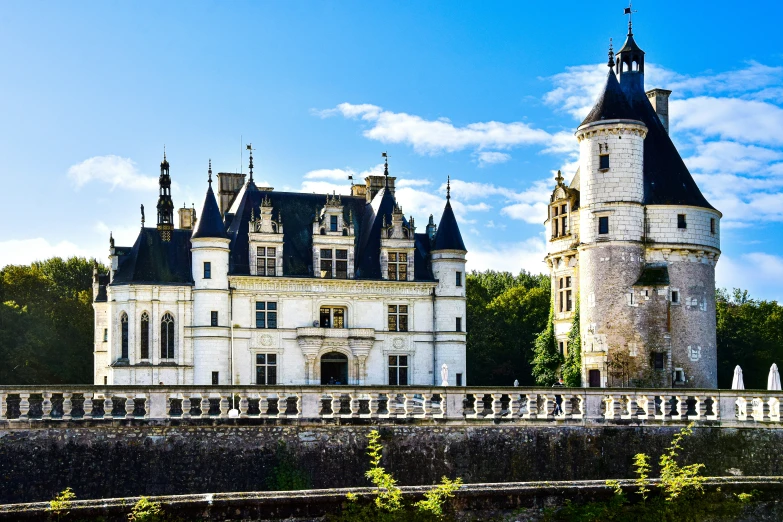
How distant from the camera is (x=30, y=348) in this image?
53969 mm

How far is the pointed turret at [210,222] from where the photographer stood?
136ft

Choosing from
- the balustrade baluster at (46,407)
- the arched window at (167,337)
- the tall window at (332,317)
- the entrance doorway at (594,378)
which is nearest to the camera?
the balustrade baluster at (46,407)

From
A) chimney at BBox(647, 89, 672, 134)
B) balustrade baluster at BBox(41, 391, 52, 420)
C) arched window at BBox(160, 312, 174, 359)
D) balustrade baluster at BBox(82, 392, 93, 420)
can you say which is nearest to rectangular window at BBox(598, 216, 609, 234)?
chimney at BBox(647, 89, 672, 134)

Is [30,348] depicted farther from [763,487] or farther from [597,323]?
[763,487]

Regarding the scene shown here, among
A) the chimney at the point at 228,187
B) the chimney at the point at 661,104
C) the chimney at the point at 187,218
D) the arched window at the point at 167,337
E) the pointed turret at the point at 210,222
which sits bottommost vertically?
the arched window at the point at 167,337

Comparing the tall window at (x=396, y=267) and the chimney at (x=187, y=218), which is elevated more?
the chimney at (x=187, y=218)

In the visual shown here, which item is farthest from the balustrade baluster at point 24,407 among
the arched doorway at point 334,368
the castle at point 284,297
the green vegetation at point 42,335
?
the green vegetation at point 42,335

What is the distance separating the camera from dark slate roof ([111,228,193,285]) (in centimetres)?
4125

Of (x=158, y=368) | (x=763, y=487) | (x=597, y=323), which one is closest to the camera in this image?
(x=763, y=487)

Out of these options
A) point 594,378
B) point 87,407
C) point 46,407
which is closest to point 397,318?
point 594,378

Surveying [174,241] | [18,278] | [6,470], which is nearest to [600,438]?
[6,470]

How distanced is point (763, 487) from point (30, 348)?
44.4m

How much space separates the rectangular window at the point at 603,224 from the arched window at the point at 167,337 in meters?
17.2

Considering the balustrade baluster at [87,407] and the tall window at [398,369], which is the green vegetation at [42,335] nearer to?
the tall window at [398,369]
